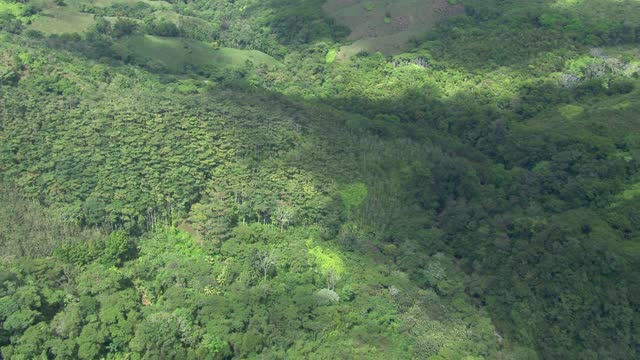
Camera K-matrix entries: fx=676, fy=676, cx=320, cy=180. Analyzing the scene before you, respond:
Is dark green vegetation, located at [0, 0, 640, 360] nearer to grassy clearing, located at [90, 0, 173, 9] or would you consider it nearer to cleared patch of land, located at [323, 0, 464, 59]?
cleared patch of land, located at [323, 0, 464, 59]

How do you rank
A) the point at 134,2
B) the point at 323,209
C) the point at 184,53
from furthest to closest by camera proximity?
the point at 134,2
the point at 184,53
the point at 323,209

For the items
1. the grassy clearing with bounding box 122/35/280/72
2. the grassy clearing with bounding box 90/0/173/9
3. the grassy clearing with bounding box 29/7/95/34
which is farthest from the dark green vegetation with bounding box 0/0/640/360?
the grassy clearing with bounding box 90/0/173/9

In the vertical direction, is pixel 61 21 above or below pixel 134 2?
above

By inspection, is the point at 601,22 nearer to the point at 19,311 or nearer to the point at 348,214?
the point at 348,214

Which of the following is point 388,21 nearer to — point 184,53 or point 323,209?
point 184,53

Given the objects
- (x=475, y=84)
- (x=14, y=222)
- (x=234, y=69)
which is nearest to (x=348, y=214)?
(x=14, y=222)

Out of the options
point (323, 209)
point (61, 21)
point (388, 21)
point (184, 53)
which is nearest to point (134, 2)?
point (61, 21)

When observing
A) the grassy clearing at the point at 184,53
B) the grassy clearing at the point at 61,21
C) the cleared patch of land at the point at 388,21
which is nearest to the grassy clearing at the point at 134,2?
the grassy clearing at the point at 61,21
